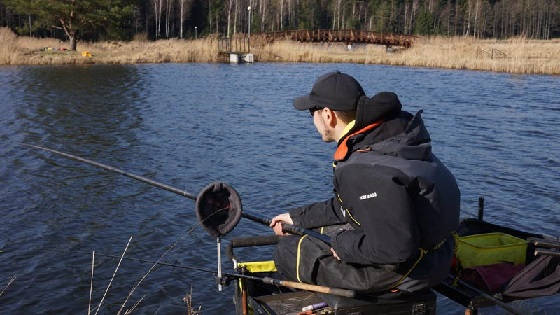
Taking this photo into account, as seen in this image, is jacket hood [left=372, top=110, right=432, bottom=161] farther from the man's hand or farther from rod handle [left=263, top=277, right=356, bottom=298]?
the man's hand

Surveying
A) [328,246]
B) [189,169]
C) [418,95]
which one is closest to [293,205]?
[189,169]

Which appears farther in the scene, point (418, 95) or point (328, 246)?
point (418, 95)

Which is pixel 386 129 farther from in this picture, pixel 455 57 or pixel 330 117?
pixel 455 57

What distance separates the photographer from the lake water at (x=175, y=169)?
6973mm

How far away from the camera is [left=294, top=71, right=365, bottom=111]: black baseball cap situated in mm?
3588

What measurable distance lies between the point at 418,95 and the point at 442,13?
65707mm

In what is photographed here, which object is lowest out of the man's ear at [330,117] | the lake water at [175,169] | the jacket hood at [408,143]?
the lake water at [175,169]

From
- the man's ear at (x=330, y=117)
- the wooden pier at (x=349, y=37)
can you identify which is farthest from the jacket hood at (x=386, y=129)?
the wooden pier at (x=349, y=37)

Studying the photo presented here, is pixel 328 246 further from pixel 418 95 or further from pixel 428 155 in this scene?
pixel 418 95

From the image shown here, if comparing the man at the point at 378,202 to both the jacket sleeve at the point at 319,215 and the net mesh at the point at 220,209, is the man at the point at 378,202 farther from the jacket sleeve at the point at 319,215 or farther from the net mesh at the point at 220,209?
the jacket sleeve at the point at 319,215

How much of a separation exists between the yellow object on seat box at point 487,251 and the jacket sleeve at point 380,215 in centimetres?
97

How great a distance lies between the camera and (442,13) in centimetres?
8431

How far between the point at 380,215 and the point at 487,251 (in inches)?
49.3

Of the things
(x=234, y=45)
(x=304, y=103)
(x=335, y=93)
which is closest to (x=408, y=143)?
(x=335, y=93)
